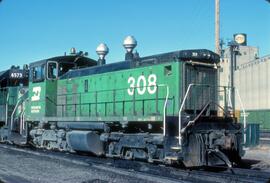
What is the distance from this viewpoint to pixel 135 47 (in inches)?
662

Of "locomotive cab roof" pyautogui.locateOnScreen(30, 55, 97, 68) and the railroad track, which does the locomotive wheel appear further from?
"locomotive cab roof" pyautogui.locateOnScreen(30, 55, 97, 68)

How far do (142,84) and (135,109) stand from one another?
2.98 feet

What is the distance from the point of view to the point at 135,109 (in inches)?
578

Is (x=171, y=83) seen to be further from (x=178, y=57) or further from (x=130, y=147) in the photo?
(x=130, y=147)

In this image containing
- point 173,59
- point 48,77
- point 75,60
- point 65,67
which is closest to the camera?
point 173,59

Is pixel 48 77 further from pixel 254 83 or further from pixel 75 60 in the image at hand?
pixel 254 83

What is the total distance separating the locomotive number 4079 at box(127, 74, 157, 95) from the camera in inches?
554

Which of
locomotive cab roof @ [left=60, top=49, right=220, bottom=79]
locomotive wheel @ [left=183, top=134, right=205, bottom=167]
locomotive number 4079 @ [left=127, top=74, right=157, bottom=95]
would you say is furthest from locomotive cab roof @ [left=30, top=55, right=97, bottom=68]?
locomotive wheel @ [left=183, top=134, right=205, bottom=167]

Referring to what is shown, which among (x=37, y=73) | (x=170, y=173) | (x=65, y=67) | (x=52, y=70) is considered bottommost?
(x=170, y=173)

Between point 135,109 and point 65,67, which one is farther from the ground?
point 65,67

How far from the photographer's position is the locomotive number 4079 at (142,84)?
46.2ft

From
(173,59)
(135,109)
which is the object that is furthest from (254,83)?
(173,59)

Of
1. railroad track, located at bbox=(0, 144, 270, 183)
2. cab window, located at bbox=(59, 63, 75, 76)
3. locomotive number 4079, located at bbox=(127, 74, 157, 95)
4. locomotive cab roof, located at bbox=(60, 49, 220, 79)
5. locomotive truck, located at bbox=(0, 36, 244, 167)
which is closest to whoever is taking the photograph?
railroad track, located at bbox=(0, 144, 270, 183)

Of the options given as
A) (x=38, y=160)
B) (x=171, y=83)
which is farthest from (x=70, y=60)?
(x=171, y=83)
